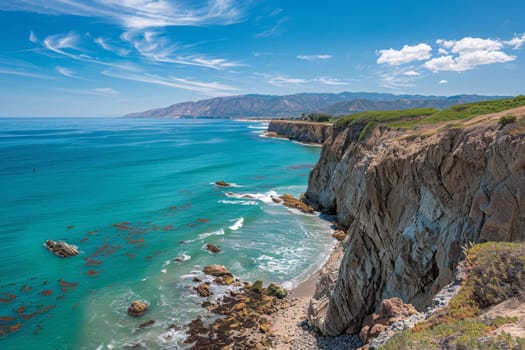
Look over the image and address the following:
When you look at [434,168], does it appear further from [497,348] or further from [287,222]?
[287,222]

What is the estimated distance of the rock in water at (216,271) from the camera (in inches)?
1170

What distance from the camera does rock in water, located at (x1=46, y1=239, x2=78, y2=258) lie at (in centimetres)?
3375

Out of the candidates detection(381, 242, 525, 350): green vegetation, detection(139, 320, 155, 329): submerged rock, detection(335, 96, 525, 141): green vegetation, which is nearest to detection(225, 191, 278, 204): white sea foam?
detection(335, 96, 525, 141): green vegetation

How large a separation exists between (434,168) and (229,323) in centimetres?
1732

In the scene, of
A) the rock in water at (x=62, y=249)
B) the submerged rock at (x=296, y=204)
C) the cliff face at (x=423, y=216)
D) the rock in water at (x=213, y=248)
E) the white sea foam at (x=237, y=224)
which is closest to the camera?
the cliff face at (x=423, y=216)

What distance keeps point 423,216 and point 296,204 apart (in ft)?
115

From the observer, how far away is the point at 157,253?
34.5 metres

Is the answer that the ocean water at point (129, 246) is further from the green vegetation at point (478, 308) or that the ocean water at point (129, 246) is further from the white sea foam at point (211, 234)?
the green vegetation at point (478, 308)

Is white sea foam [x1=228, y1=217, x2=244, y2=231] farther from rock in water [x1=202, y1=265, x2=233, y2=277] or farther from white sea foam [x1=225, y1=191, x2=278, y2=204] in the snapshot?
rock in water [x1=202, y1=265, x2=233, y2=277]

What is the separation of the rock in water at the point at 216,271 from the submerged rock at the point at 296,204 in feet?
68.1

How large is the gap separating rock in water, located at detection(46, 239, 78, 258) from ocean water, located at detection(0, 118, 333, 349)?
2.13 feet

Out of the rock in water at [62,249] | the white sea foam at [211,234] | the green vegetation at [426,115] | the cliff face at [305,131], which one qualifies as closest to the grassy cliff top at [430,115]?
the green vegetation at [426,115]

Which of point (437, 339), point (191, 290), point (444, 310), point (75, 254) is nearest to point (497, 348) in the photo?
point (437, 339)

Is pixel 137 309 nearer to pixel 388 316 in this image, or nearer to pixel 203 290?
pixel 203 290
